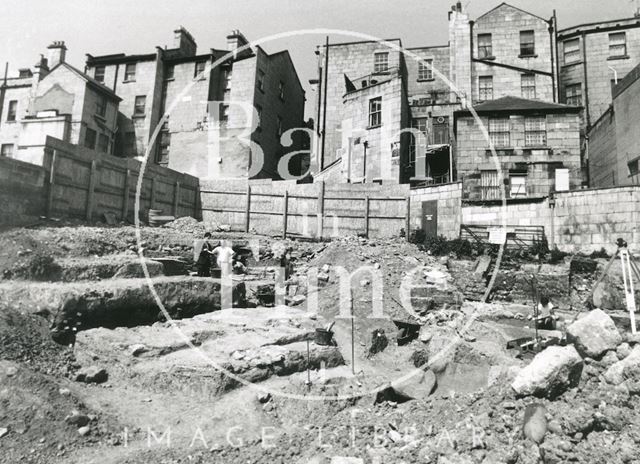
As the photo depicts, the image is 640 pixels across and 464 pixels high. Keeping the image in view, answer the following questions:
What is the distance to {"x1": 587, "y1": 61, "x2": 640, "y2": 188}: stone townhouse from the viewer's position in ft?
64.9

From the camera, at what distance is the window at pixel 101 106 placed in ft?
98.1

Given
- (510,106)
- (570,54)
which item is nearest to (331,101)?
(510,106)

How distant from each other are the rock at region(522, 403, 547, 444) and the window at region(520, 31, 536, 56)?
28.8 m

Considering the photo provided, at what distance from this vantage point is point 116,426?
627 centimetres

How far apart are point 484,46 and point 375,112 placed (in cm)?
910

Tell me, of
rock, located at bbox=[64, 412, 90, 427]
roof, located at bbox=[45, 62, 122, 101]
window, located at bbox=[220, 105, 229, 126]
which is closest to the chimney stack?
roof, located at bbox=[45, 62, 122, 101]

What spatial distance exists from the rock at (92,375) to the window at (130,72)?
1176 inches

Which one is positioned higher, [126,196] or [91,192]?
[126,196]

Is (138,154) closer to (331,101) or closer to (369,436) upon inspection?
(331,101)

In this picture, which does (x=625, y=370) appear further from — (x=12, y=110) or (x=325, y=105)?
(x=12, y=110)

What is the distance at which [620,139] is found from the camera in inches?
834

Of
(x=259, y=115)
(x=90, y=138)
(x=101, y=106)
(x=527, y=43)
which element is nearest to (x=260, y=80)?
(x=259, y=115)

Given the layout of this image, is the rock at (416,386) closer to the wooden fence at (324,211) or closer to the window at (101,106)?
the wooden fence at (324,211)

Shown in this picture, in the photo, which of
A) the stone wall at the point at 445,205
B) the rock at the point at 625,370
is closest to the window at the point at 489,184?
the stone wall at the point at 445,205
